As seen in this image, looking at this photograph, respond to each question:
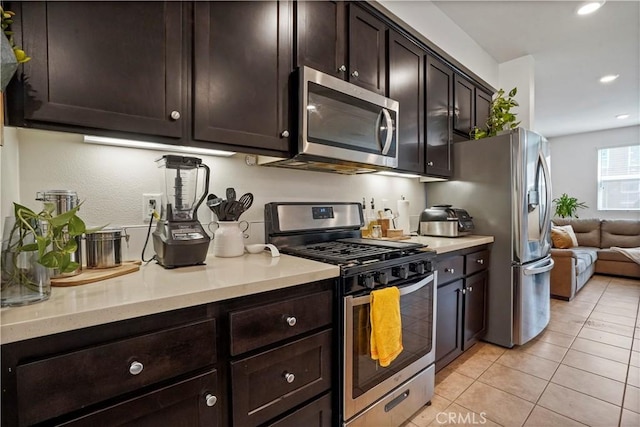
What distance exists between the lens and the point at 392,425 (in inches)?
56.9

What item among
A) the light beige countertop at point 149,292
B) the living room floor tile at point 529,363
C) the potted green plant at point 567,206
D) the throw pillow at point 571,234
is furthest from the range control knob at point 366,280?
the potted green plant at point 567,206

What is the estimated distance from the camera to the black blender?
3.77 ft

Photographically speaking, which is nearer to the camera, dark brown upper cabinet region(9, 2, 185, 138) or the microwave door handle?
dark brown upper cabinet region(9, 2, 185, 138)

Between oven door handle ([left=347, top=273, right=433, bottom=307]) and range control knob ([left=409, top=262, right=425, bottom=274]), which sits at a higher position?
range control knob ([left=409, top=262, right=425, bottom=274])

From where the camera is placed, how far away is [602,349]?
230 cm

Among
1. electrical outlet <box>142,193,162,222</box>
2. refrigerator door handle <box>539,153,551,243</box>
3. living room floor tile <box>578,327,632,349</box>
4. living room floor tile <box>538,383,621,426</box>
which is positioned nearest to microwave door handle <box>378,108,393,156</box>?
electrical outlet <box>142,193,162,222</box>

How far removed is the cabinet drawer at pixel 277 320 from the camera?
940mm

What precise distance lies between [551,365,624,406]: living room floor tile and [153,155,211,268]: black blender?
2.35m

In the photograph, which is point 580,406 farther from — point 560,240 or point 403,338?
point 560,240

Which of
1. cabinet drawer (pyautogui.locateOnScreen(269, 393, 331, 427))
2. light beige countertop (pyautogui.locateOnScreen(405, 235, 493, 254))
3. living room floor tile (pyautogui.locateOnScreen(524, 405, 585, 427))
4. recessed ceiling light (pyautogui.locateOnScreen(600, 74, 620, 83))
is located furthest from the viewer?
recessed ceiling light (pyautogui.locateOnScreen(600, 74, 620, 83))

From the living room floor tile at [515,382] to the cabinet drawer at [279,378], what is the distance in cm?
135

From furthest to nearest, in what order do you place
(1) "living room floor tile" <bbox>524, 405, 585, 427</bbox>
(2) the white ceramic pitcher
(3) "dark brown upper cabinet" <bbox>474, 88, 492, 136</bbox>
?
1. (3) "dark brown upper cabinet" <bbox>474, 88, 492, 136</bbox>
2. (1) "living room floor tile" <bbox>524, 405, 585, 427</bbox>
3. (2) the white ceramic pitcher


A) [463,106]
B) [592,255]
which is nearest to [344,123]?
[463,106]

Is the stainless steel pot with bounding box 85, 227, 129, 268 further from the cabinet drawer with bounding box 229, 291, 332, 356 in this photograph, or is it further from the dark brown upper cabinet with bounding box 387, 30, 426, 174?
the dark brown upper cabinet with bounding box 387, 30, 426, 174
